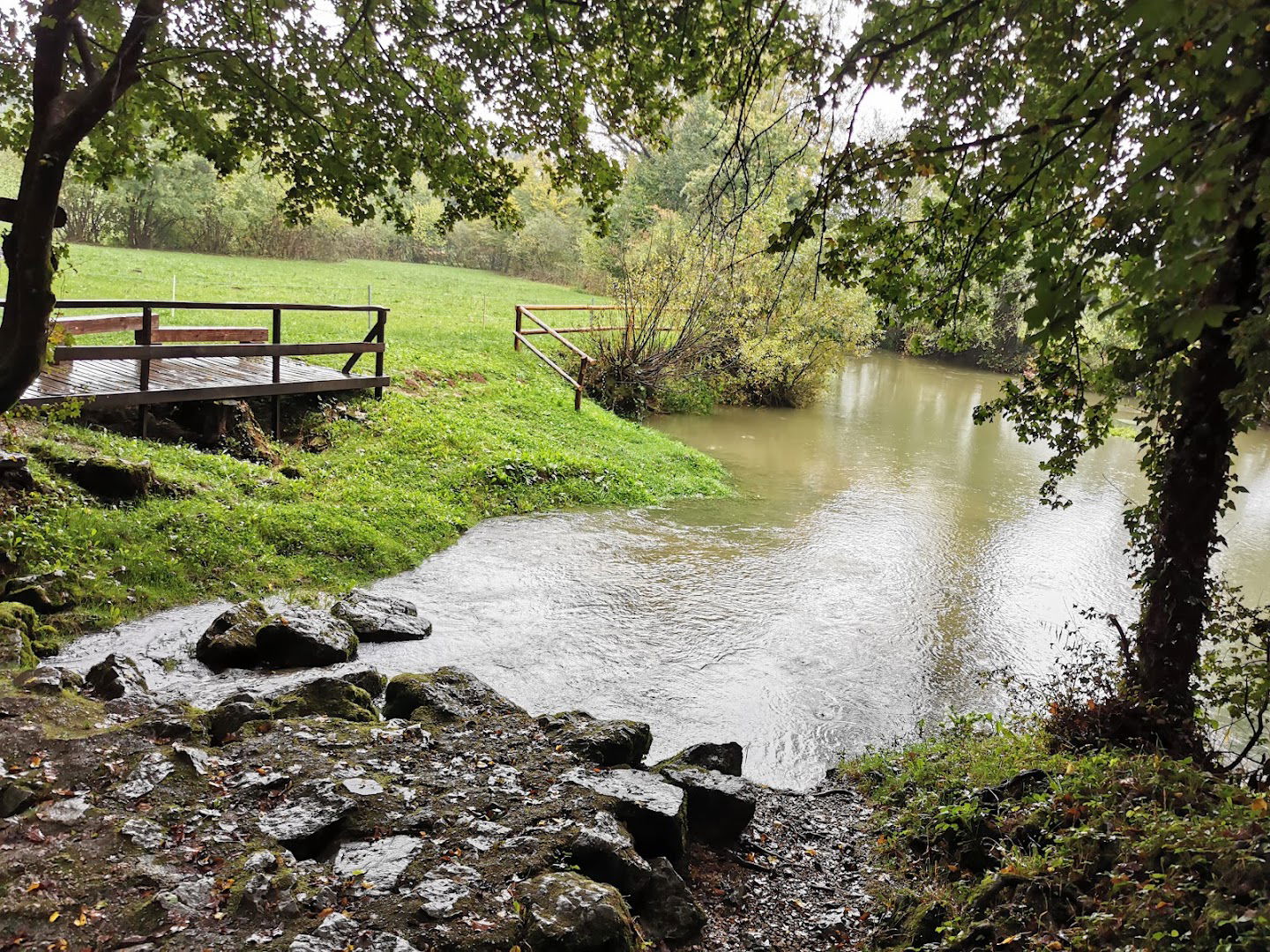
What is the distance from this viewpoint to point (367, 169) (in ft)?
20.6

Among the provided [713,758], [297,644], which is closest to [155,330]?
[297,644]

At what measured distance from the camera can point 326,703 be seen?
6207 mm

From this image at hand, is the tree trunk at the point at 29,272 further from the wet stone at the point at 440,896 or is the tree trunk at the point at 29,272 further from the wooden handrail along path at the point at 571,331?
the wooden handrail along path at the point at 571,331


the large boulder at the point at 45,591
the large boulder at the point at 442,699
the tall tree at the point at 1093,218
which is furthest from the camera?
the large boulder at the point at 45,591

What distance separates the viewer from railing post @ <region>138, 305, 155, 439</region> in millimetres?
10922

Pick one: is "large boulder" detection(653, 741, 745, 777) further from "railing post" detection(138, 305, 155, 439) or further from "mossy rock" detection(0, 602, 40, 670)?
"railing post" detection(138, 305, 155, 439)

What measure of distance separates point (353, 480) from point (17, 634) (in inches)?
226

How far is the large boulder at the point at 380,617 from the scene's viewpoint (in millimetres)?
8328

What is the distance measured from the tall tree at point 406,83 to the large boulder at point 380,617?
4094mm

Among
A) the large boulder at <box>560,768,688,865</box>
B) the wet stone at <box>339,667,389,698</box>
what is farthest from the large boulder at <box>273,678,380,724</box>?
the large boulder at <box>560,768,688,865</box>

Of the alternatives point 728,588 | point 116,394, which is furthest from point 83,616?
point 728,588

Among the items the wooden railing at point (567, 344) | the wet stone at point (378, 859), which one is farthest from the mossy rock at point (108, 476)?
the wooden railing at point (567, 344)

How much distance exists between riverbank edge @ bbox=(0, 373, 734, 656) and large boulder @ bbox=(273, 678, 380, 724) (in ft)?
8.09

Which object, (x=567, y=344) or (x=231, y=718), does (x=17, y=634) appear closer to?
(x=231, y=718)
